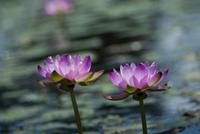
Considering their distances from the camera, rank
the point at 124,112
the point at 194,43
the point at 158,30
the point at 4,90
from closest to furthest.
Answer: the point at 124,112, the point at 4,90, the point at 194,43, the point at 158,30

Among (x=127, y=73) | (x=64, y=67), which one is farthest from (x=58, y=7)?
(x=127, y=73)

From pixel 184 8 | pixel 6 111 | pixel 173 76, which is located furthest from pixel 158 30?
pixel 6 111

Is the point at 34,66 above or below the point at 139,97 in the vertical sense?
above

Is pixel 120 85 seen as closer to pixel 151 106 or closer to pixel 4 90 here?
pixel 151 106

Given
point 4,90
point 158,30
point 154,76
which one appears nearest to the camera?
point 154,76

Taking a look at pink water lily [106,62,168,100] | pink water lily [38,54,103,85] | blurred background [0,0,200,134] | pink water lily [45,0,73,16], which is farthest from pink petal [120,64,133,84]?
pink water lily [45,0,73,16]

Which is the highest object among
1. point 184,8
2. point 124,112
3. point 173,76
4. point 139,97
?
point 184,8

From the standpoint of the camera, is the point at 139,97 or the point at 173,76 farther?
the point at 173,76

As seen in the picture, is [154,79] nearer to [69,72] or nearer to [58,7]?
[69,72]

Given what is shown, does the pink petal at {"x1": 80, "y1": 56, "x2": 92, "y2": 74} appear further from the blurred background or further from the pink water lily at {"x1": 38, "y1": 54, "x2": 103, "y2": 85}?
the blurred background
